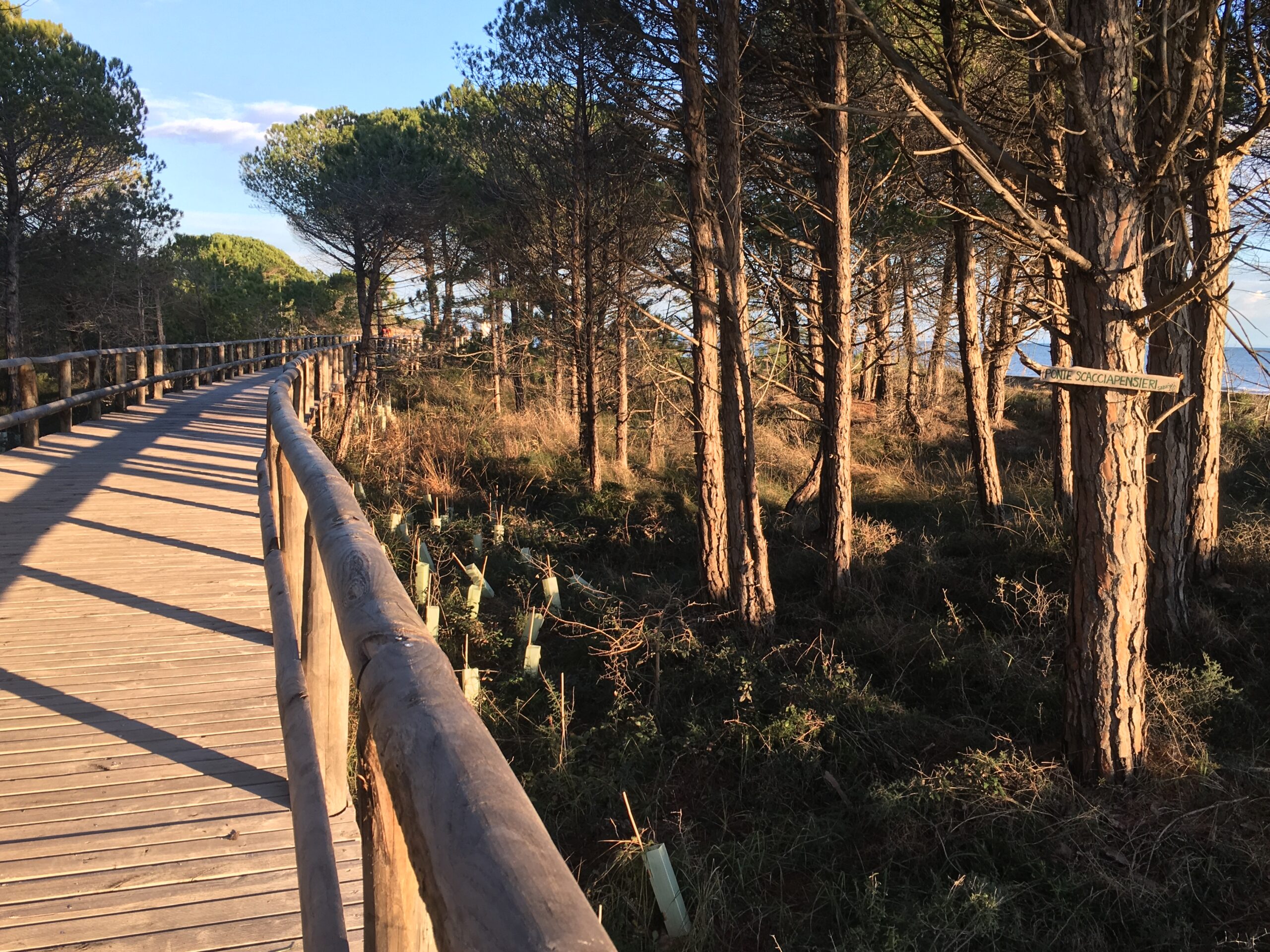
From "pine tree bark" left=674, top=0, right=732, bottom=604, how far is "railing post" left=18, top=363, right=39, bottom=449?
7110mm

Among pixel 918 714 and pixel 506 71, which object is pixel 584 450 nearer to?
pixel 506 71

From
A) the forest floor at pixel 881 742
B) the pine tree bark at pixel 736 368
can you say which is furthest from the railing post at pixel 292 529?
the pine tree bark at pixel 736 368

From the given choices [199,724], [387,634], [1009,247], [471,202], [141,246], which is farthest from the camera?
[141,246]

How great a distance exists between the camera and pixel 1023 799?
5.95m

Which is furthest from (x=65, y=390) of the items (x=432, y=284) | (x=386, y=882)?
(x=432, y=284)

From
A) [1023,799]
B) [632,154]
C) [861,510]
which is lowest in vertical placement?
[1023,799]

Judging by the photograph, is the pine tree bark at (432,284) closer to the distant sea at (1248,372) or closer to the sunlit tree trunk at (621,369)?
the sunlit tree trunk at (621,369)

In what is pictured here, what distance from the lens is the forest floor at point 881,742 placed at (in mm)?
5227

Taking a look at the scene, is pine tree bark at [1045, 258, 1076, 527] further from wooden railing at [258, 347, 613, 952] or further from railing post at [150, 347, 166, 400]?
railing post at [150, 347, 166, 400]

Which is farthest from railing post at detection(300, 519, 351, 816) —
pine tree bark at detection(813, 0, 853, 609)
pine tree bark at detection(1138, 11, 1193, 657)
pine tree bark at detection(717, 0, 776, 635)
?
pine tree bark at detection(813, 0, 853, 609)

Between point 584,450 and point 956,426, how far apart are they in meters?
8.33

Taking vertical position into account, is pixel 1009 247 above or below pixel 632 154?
below

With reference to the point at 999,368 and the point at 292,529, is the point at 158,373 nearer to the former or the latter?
the point at 292,529

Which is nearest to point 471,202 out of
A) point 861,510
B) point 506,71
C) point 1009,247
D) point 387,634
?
point 506,71
